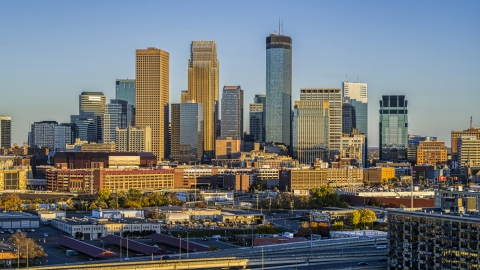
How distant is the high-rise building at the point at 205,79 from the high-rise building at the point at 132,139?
1843cm

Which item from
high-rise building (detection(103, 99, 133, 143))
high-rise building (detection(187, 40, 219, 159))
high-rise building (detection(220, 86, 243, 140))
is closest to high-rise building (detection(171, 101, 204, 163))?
high-rise building (detection(220, 86, 243, 140))

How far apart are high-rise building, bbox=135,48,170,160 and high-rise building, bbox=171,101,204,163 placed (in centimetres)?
254

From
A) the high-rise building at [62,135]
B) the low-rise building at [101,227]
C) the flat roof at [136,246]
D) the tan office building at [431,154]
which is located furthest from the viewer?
the high-rise building at [62,135]

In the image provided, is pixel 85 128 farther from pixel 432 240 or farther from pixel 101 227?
pixel 432 240

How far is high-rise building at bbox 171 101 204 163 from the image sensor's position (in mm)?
178625

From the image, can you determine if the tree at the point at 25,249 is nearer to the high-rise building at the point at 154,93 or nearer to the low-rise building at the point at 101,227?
the low-rise building at the point at 101,227

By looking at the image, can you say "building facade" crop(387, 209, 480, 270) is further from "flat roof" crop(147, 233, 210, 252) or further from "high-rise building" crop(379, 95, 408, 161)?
"high-rise building" crop(379, 95, 408, 161)

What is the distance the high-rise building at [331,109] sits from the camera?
529 ft

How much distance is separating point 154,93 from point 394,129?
54016mm

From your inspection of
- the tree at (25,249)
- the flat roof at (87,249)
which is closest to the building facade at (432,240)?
the flat roof at (87,249)

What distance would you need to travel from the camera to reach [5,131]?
197125mm

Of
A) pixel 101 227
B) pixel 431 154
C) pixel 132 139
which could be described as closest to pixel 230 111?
pixel 132 139

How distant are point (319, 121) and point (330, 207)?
7777 cm

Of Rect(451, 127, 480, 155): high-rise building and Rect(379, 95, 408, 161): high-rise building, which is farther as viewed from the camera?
Rect(379, 95, 408, 161): high-rise building
